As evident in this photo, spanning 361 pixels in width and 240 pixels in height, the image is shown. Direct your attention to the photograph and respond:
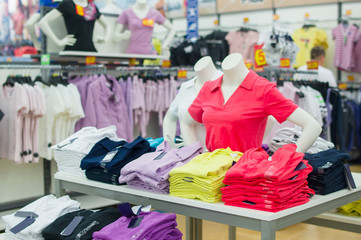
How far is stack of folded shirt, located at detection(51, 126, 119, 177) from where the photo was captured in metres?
3.10

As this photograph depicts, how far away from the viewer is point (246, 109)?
274cm

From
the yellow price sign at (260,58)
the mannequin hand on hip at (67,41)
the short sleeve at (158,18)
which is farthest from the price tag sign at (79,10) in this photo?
the yellow price sign at (260,58)

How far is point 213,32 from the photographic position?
10.1m

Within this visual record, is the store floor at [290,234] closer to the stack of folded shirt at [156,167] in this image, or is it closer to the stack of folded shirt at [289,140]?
the stack of folded shirt at [289,140]

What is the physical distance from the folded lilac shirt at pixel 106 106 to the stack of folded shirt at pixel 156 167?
2.93 metres

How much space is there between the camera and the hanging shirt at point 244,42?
9.62 m

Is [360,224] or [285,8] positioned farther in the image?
[285,8]

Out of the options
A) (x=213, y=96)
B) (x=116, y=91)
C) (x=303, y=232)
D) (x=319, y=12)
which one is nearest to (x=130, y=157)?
(x=213, y=96)

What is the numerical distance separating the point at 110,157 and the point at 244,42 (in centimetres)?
722

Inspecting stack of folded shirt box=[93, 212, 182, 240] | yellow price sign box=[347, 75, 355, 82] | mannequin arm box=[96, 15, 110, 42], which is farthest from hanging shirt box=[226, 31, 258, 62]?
stack of folded shirt box=[93, 212, 182, 240]

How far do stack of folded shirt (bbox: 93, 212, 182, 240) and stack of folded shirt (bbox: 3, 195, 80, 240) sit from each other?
36 centimetres

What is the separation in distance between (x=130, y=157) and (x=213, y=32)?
24.9 feet

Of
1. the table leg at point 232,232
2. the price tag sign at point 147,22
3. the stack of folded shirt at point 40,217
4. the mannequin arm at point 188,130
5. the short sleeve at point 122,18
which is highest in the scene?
the short sleeve at point 122,18

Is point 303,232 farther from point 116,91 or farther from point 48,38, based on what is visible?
→ point 48,38
